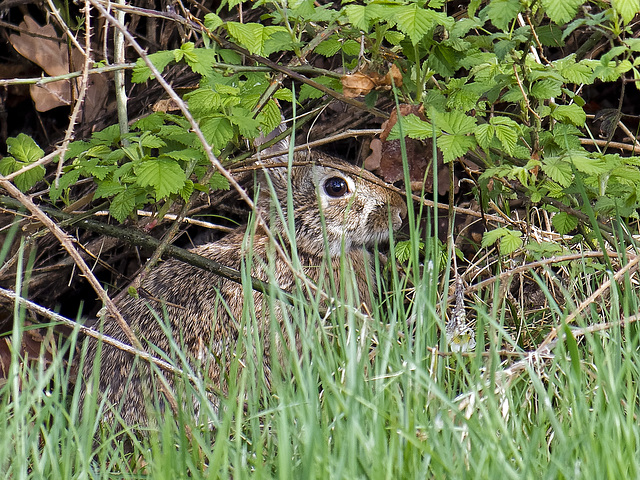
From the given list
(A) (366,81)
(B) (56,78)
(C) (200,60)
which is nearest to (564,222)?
(A) (366,81)

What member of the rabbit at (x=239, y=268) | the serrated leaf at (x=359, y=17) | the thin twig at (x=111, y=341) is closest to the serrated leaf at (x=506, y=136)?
the serrated leaf at (x=359, y=17)

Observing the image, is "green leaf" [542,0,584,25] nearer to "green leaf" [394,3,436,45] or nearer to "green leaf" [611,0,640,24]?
"green leaf" [611,0,640,24]

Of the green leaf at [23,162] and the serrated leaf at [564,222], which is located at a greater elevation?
the green leaf at [23,162]

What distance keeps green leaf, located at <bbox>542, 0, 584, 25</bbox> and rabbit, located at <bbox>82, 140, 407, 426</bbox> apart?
121cm

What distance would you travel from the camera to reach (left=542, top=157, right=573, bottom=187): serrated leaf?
2.39 m

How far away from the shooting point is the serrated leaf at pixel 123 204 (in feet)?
8.59

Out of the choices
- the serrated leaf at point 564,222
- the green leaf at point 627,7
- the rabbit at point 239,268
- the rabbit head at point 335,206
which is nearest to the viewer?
the green leaf at point 627,7

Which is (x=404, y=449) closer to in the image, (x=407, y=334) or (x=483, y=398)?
(x=483, y=398)

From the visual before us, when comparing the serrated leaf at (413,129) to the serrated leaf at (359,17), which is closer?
the serrated leaf at (359,17)

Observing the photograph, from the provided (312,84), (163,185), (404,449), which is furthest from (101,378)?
(404,449)

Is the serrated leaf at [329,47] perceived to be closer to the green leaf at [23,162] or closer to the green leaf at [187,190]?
the green leaf at [187,190]

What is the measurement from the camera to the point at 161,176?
7.99 ft

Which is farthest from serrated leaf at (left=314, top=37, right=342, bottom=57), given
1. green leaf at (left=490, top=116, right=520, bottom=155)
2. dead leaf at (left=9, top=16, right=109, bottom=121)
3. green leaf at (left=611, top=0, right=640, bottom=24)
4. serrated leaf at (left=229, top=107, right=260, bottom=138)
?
dead leaf at (left=9, top=16, right=109, bottom=121)

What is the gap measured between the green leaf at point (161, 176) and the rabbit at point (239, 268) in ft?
2.31
